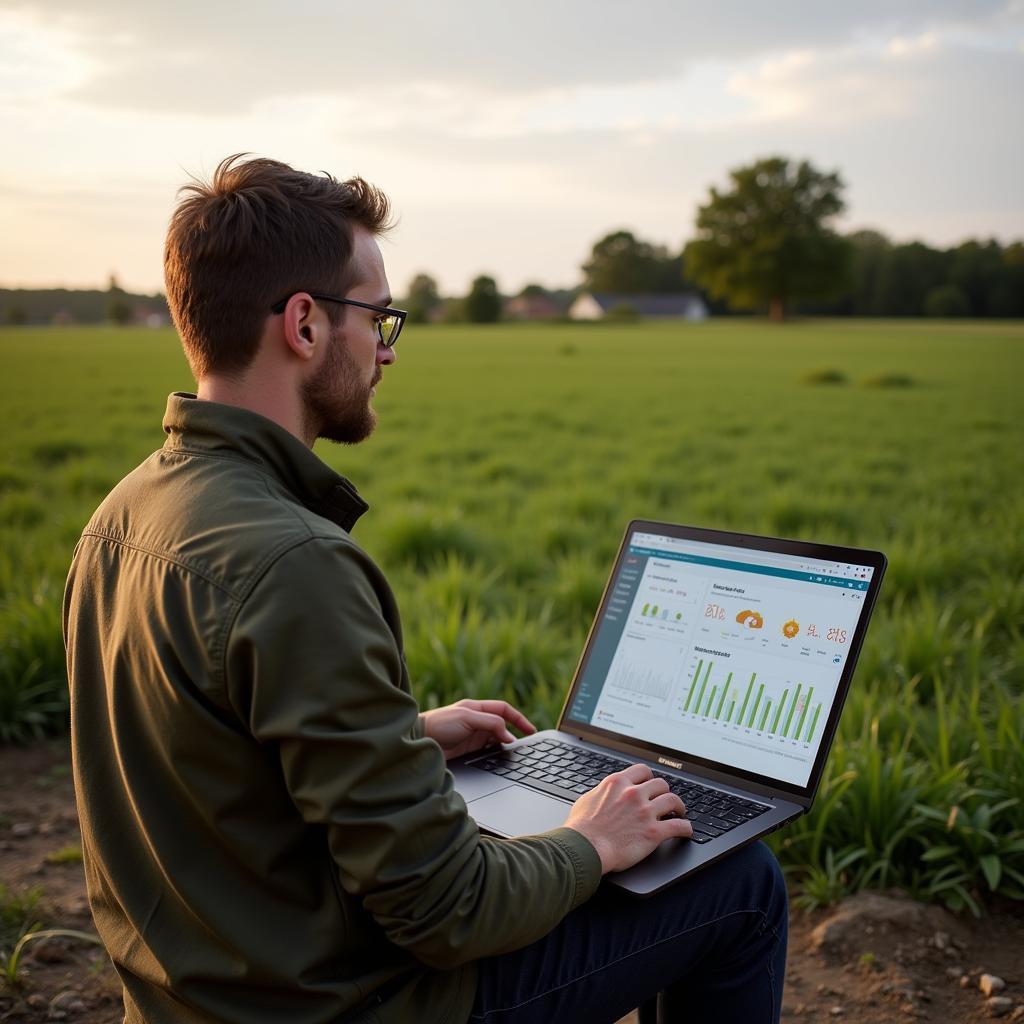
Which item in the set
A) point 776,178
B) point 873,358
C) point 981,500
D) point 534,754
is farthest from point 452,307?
point 534,754

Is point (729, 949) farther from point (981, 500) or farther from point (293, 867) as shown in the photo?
point (981, 500)

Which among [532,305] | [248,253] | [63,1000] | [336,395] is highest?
[532,305]

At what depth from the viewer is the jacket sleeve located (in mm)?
1365

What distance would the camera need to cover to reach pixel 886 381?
74.3 ft

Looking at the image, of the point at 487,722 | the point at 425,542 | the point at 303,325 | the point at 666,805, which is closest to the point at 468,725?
the point at 487,722

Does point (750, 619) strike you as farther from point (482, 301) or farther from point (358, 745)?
point (482, 301)

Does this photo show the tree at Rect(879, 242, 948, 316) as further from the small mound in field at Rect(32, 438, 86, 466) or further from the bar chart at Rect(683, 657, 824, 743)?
the bar chart at Rect(683, 657, 824, 743)

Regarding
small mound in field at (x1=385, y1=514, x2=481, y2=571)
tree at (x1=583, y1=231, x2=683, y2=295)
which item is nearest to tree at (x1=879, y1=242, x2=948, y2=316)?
tree at (x1=583, y1=231, x2=683, y2=295)

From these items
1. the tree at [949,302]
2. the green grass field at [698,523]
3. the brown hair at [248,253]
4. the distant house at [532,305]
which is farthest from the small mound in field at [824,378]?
the distant house at [532,305]

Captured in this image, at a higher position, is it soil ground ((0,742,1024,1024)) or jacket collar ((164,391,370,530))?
jacket collar ((164,391,370,530))

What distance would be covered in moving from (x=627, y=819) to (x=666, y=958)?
284 mm

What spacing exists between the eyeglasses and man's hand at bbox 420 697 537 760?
0.87m

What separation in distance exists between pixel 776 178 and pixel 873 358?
70.0 meters

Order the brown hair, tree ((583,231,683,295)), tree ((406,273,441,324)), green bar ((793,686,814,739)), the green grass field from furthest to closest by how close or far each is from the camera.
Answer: tree ((583,231,683,295)) < tree ((406,273,441,324)) < the green grass field < green bar ((793,686,814,739)) < the brown hair
